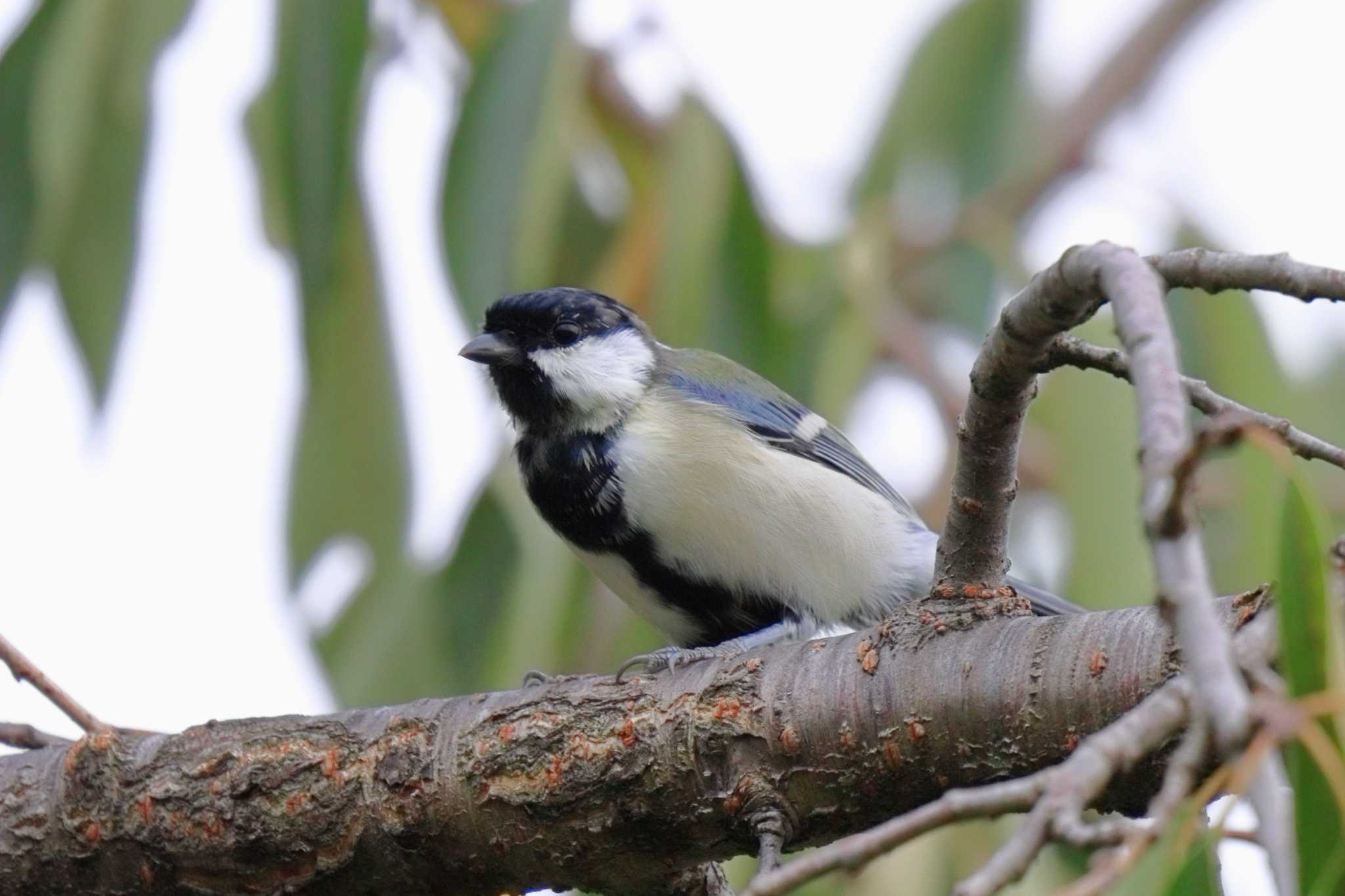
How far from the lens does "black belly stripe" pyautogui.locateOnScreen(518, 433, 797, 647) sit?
2.66 metres

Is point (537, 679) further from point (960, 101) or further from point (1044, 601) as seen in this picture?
point (960, 101)

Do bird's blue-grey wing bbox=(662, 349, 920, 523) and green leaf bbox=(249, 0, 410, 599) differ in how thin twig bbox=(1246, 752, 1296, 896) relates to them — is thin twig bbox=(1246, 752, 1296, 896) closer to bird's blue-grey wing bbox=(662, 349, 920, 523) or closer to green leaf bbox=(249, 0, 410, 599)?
bird's blue-grey wing bbox=(662, 349, 920, 523)

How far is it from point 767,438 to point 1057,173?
2295 millimetres

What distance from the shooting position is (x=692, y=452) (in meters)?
2.69

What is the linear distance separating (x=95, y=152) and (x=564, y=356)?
1033 millimetres

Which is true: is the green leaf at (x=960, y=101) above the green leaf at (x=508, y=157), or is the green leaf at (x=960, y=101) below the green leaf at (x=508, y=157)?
above

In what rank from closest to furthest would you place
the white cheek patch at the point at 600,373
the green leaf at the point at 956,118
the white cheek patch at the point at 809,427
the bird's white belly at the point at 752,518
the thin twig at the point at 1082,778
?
1. the thin twig at the point at 1082,778
2. the bird's white belly at the point at 752,518
3. the white cheek patch at the point at 600,373
4. the white cheek patch at the point at 809,427
5. the green leaf at the point at 956,118

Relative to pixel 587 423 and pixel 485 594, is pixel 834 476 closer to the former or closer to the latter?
pixel 587 423

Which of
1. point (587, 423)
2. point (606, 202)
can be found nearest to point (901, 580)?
point (587, 423)

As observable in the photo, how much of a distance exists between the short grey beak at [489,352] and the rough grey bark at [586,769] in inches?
45.8

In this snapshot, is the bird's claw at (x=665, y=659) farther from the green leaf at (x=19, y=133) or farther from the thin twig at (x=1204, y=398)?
the green leaf at (x=19, y=133)

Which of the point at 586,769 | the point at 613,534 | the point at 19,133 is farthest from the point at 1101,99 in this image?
the point at 586,769

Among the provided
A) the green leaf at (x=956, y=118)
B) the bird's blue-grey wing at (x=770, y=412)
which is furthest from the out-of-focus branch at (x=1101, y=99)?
the bird's blue-grey wing at (x=770, y=412)

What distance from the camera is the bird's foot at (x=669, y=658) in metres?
1.92
